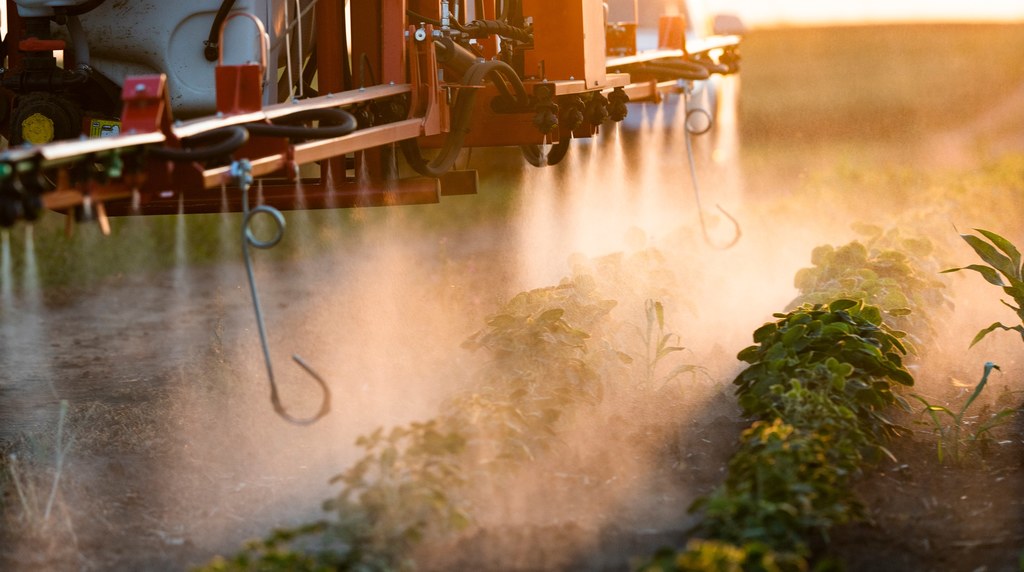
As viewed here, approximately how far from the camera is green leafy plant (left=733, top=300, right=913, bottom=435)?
Answer: 17.6ft

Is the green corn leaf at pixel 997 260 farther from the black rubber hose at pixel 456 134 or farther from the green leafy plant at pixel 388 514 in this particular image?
the green leafy plant at pixel 388 514

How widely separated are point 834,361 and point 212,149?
8.01 ft

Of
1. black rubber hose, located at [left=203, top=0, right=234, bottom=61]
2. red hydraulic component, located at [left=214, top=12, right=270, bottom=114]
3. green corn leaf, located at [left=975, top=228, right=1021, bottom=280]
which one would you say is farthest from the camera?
green corn leaf, located at [left=975, top=228, right=1021, bottom=280]

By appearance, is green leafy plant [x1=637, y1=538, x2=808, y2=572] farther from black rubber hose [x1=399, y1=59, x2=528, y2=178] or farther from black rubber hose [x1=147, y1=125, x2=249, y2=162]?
black rubber hose [x1=399, y1=59, x2=528, y2=178]

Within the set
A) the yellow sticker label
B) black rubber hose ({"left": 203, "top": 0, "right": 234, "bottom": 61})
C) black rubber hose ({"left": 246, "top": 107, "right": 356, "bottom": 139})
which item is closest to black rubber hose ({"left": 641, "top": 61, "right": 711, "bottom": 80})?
black rubber hose ({"left": 203, "top": 0, "right": 234, "bottom": 61})

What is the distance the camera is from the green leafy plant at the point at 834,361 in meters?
5.37

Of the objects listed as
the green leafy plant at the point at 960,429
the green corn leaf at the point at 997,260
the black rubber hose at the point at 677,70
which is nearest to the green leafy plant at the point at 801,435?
the green leafy plant at the point at 960,429

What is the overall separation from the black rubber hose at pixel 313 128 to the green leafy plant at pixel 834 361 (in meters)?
1.85

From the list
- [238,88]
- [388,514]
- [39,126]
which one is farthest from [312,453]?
[388,514]

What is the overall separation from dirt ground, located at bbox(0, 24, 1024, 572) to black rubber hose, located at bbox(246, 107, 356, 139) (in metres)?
1.36

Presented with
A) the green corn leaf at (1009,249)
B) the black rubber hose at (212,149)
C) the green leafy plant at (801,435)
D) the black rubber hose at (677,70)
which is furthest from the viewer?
the black rubber hose at (677,70)

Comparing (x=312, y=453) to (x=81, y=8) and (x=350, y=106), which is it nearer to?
(x=350, y=106)

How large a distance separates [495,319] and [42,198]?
2.90 meters

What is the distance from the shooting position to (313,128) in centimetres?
498
